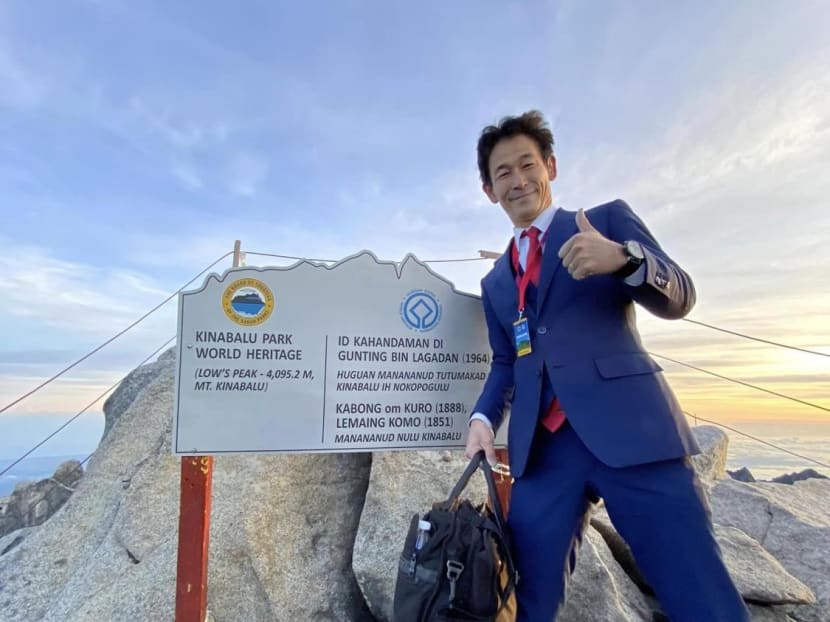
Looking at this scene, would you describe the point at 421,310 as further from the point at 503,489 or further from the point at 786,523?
the point at 786,523

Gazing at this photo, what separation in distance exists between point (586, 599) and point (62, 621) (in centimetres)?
310

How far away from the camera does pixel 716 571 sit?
72.8 inches

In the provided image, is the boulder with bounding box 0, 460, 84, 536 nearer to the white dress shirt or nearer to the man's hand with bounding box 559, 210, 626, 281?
the white dress shirt

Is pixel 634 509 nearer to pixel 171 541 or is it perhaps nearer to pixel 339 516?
pixel 339 516

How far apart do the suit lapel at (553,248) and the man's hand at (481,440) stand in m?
0.64

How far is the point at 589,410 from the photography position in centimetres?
200

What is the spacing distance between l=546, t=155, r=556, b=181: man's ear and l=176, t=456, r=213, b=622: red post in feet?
7.60

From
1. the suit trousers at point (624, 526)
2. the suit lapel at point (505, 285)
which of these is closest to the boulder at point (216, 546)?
the suit trousers at point (624, 526)

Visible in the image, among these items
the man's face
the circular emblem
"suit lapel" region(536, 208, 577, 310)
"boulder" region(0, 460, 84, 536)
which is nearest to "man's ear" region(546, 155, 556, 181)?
the man's face

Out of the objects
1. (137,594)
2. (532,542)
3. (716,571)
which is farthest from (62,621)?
(716,571)

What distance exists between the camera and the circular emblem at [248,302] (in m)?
2.80

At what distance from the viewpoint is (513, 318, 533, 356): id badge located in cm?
229

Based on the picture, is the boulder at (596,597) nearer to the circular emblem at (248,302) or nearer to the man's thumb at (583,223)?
the man's thumb at (583,223)

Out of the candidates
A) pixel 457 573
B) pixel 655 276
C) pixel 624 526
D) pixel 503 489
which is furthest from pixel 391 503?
pixel 655 276
